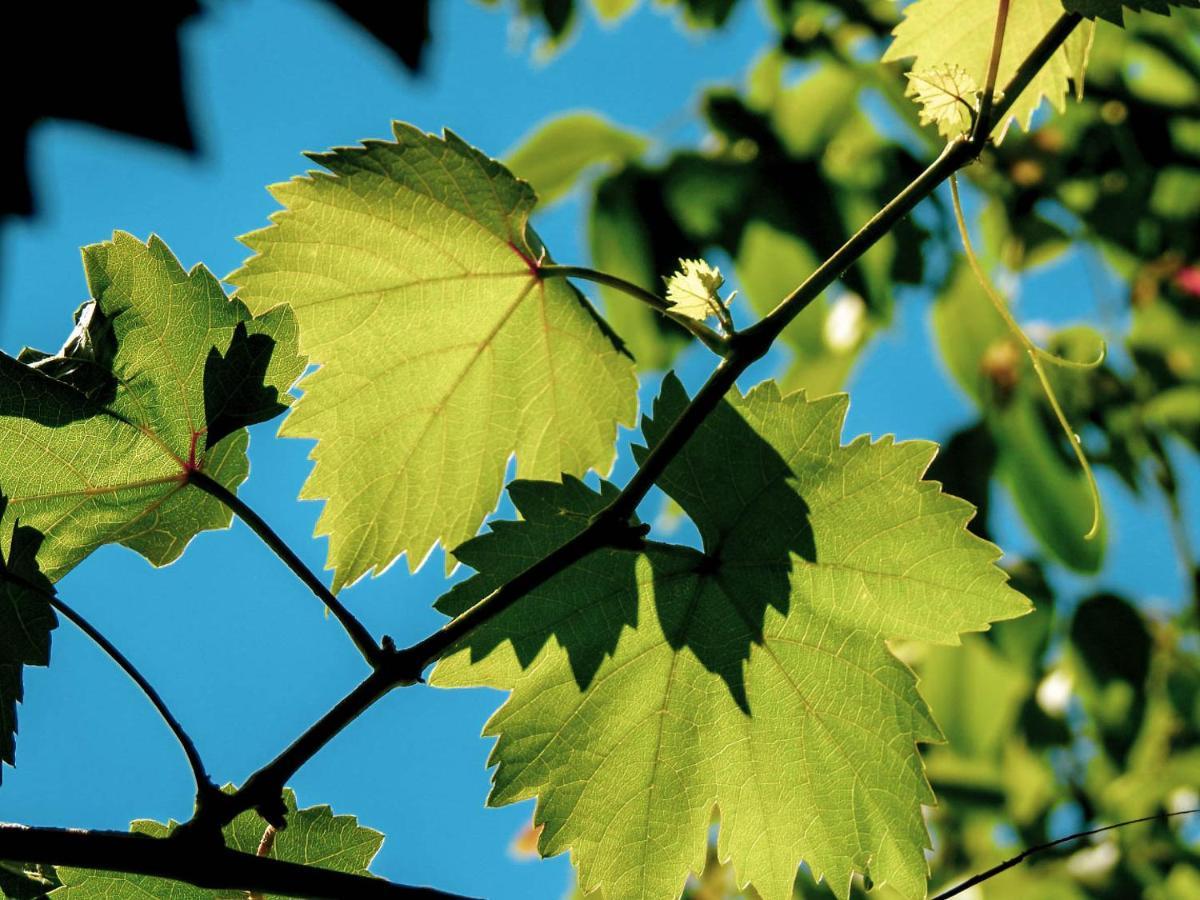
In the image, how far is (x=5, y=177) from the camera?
32 centimetres

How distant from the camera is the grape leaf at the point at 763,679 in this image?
0.96m

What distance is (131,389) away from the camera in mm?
940

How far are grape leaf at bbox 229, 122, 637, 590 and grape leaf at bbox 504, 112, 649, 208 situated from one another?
1.16m

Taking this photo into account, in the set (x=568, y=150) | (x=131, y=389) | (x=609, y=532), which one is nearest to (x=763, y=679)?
(x=609, y=532)

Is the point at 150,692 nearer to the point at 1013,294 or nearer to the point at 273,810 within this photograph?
the point at 273,810

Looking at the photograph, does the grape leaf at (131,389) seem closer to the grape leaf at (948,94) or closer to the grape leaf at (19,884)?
the grape leaf at (19,884)

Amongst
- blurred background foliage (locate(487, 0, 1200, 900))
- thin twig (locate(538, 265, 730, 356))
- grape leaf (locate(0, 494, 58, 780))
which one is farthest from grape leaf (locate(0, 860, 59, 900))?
blurred background foliage (locate(487, 0, 1200, 900))

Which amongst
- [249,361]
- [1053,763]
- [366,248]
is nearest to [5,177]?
[249,361]

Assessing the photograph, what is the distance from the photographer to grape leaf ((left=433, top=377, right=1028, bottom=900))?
962 millimetres

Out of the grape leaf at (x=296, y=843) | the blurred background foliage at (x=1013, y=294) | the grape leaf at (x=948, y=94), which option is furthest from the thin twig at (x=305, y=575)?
the blurred background foliage at (x=1013, y=294)

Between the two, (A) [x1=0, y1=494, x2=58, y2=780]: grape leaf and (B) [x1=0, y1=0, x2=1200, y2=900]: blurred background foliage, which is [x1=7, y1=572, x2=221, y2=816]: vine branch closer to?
(A) [x1=0, y1=494, x2=58, y2=780]: grape leaf

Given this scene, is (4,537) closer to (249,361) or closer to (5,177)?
(249,361)

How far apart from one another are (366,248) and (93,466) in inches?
12.5

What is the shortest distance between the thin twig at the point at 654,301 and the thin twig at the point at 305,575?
31 cm
